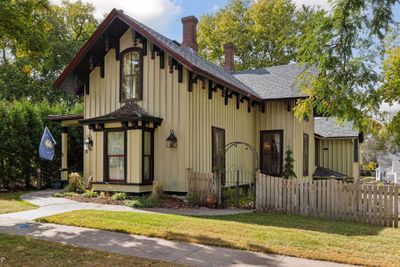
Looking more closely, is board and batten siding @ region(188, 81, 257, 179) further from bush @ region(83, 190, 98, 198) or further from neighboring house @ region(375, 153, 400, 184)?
neighboring house @ region(375, 153, 400, 184)

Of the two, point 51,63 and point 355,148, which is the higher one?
point 51,63

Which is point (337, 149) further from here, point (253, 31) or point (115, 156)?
point (253, 31)

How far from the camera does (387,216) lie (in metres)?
9.77

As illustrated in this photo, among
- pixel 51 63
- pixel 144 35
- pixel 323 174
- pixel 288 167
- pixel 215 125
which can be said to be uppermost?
pixel 51 63

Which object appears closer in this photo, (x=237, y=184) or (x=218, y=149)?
(x=237, y=184)

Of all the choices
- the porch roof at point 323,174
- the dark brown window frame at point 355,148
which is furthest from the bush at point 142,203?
the dark brown window frame at point 355,148

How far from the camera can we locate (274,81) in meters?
18.8

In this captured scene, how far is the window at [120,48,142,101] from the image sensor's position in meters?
14.2

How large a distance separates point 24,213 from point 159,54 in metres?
6.89

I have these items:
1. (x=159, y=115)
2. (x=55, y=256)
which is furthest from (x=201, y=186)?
(x=55, y=256)

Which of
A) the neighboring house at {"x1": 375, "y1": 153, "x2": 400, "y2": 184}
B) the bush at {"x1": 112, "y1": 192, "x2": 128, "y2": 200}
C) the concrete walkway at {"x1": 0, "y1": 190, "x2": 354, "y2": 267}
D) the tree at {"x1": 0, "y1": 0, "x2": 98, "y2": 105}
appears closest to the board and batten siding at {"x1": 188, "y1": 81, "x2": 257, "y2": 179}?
the bush at {"x1": 112, "y1": 192, "x2": 128, "y2": 200}

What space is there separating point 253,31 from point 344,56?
33606 millimetres

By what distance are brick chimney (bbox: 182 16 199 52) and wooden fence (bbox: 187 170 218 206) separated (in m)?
9.45

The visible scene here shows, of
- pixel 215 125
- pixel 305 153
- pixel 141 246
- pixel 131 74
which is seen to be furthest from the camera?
pixel 305 153
